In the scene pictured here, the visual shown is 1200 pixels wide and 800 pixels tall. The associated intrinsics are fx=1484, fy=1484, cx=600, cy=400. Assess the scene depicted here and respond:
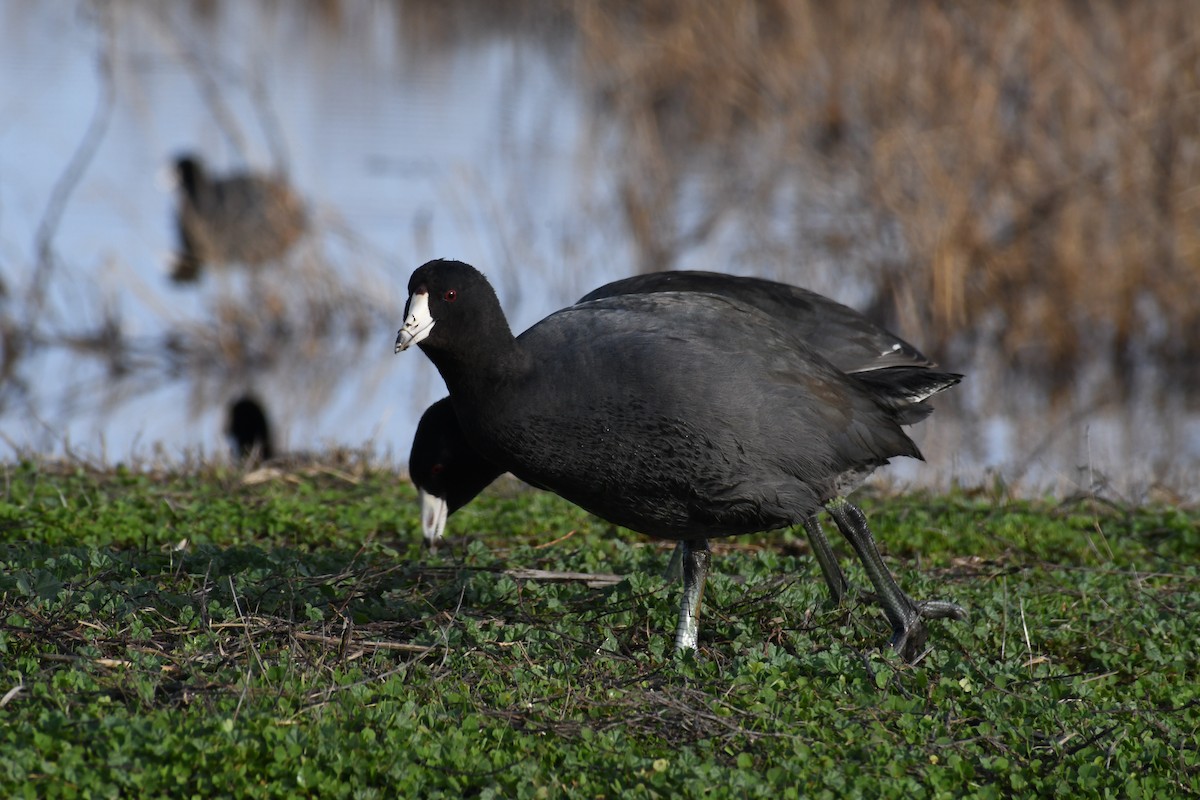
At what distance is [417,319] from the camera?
11.3 ft

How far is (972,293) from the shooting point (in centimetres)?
973

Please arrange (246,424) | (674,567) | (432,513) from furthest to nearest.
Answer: (246,424), (432,513), (674,567)

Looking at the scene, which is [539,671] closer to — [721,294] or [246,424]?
[721,294]

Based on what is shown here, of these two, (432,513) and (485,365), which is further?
(432,513)

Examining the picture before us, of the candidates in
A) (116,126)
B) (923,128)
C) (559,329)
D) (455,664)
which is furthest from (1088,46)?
(116,126)

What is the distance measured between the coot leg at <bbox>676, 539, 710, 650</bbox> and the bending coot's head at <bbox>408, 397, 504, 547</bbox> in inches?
37.4

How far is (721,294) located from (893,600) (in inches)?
44.3

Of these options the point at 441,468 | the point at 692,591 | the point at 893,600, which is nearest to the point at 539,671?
the point at 692,591

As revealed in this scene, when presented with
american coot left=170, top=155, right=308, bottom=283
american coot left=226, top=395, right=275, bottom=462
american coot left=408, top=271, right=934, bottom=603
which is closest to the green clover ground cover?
american coot left=408, top=271, right=934, bottom=603

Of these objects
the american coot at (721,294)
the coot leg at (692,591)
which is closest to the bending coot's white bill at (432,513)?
the american coot at (721,294)

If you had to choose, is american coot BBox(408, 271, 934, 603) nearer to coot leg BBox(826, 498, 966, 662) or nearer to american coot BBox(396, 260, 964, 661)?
coot leg BBox(826, 498, 966, 662)

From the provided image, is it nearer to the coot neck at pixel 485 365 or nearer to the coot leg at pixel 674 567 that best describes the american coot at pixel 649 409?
the coot neck at pixel 485 365

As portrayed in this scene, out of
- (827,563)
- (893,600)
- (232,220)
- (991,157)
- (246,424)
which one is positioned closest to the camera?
(893,600)

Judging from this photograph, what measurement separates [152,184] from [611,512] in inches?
434
